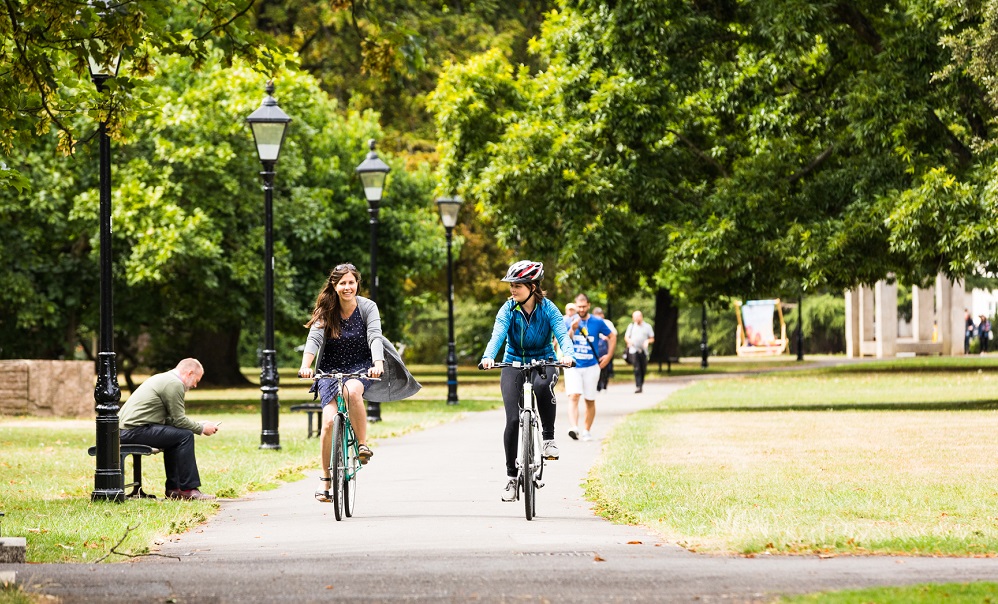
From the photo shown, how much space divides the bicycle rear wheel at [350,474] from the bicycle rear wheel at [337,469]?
0.05 meters

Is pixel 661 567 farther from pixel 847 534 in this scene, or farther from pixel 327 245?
pixel 327 245

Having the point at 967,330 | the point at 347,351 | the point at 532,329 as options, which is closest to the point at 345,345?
the point at 347,351

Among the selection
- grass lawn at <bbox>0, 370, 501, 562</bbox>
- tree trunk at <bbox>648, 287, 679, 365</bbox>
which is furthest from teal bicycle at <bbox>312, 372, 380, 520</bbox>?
tree trunk at <bbox>648, 287, 679, 365</bbox>

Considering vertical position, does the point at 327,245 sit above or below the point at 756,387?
above

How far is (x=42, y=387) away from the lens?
90.1 feet

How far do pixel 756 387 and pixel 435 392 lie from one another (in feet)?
26.4

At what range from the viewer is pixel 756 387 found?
3528cm

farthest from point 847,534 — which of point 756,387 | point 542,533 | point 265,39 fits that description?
point 756,387

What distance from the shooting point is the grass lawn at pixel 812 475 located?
9398 mm

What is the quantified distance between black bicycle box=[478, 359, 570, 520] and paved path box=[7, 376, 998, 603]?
21cm

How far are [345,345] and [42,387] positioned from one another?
58.7 feet

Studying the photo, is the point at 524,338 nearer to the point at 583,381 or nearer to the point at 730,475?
the point at 730,475

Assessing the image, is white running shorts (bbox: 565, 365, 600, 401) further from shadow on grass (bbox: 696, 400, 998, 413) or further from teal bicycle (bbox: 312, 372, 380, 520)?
teal bicycle (bbox: 312, 372, 380, 520)

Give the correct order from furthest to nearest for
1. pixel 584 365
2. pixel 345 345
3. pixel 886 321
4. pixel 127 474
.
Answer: pixel 886 321, pixel 584 365, pixel 127 474, pixel 345 345
